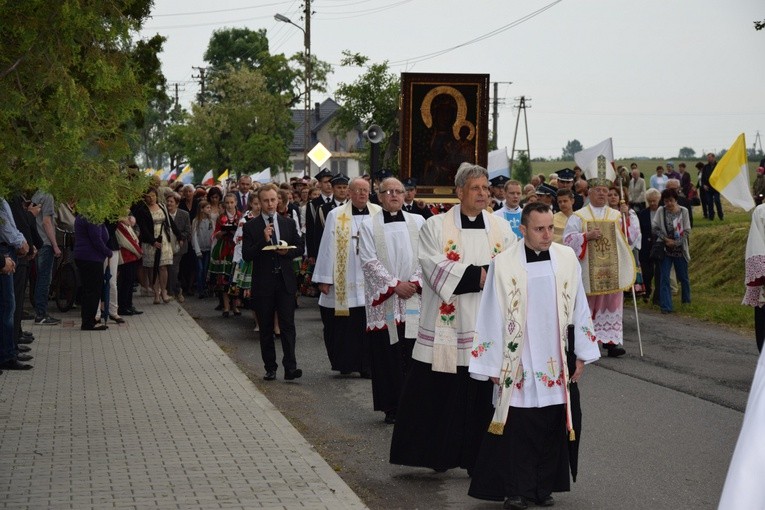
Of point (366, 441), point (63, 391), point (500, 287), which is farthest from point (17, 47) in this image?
point (63, 391)

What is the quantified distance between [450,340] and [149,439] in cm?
246

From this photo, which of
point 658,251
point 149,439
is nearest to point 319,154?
point 658,251

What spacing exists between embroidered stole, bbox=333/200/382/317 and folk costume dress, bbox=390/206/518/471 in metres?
4.60

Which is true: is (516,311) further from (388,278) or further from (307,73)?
(307,73)

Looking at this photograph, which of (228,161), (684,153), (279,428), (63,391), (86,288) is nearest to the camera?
(279,428)

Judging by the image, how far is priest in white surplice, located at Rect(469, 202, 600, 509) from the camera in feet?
23.4

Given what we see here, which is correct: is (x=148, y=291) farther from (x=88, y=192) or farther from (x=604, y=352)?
(x=88, y=192)

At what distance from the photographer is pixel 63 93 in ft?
23.5

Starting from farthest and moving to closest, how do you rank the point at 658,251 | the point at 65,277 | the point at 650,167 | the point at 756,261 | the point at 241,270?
the point at 650,167 → the point at 658,251 → the point at 65,277 → the point at 241,270 → the point at 756,261

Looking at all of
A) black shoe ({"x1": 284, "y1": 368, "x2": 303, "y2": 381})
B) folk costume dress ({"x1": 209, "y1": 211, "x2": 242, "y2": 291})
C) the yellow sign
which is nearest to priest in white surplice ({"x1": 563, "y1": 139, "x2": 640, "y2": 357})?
black shoe ({"x1": 284, "y1": 368, "x2": 303, "y2": 381})

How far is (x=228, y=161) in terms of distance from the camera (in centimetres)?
6594

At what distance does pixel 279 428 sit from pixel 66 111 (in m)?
3.27

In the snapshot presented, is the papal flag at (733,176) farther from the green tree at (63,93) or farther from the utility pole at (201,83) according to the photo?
the utility pole at (201,83)

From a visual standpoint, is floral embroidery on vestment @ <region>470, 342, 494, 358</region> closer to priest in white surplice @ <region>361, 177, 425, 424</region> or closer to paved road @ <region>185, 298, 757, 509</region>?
paved road @ <region>185, 298, 757, 509</region>
